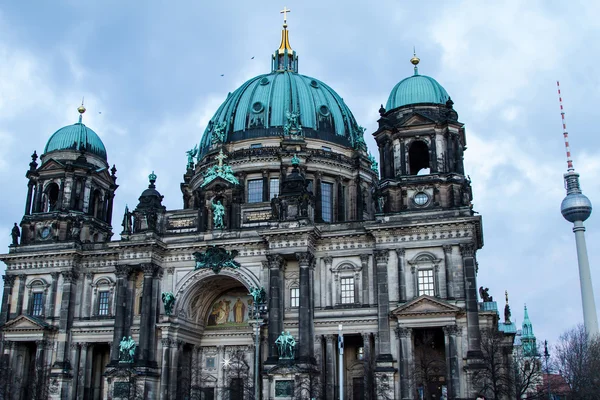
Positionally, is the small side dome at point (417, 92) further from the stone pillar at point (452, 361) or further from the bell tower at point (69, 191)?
the bell tower at point (69, 191)

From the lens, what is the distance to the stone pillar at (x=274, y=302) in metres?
49.7

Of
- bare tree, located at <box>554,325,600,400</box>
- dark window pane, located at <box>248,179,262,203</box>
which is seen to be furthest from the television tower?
dark window pane, located at <box>248,179,262,203</box>

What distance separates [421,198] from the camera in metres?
50.8

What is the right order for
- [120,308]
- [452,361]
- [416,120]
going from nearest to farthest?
1. [452,361]
2. [416,120]
3. [120,308]

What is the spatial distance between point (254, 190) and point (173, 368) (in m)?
18.2

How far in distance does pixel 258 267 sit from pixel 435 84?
64.7 feet

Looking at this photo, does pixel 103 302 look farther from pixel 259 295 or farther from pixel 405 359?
pixel 405 359

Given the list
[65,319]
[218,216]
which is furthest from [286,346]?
[65,319]

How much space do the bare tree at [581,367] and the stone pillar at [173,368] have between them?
30717mm

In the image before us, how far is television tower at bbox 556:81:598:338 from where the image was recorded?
10912 cm

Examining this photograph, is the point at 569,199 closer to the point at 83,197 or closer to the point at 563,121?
the point at 563,121

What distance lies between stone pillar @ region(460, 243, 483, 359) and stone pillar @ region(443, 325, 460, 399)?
2.96 feet

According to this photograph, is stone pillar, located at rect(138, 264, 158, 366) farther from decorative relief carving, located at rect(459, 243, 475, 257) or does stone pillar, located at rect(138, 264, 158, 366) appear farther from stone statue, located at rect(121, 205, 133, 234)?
decorative relief carving, located at rect(459, 243, 475, 257)

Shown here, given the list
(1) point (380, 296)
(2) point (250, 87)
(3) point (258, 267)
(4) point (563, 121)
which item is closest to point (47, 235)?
(3) point (258, 267)
